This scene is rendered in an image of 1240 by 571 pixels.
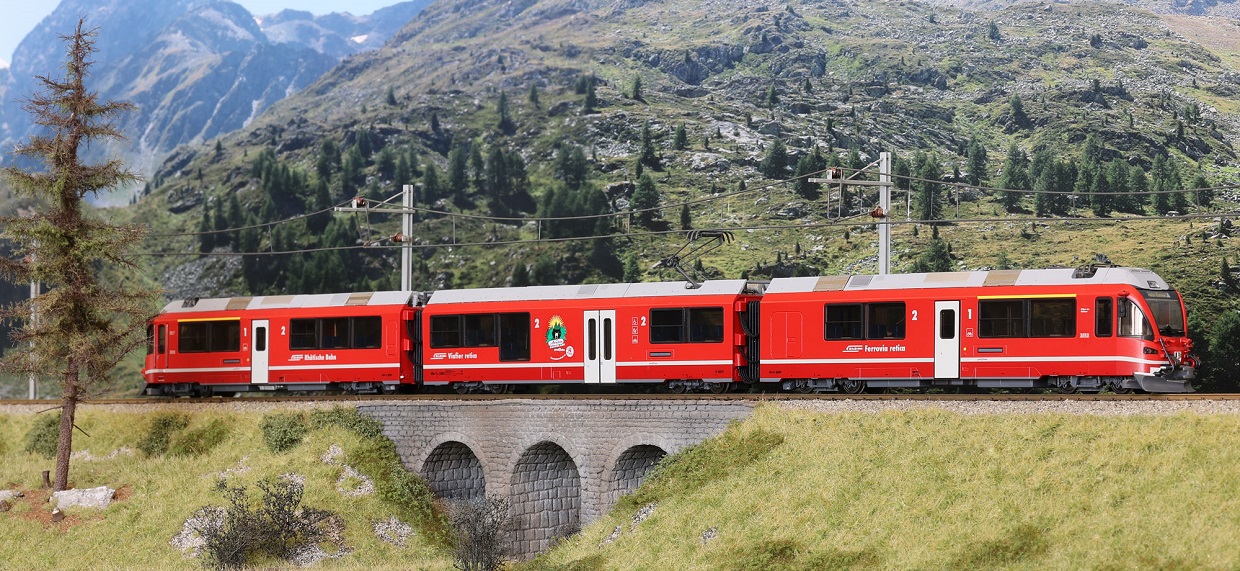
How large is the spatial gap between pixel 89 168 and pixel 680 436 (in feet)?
63.9

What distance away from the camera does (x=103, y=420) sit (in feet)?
135

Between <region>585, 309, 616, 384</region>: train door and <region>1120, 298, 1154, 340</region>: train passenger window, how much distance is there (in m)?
13.4

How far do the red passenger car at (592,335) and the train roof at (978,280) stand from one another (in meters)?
1.80

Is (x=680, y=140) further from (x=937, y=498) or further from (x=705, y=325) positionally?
(x=937, y=498)

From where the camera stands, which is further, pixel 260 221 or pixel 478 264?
pixel 260 221

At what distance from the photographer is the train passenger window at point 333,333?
38.2m

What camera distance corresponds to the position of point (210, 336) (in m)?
40.6

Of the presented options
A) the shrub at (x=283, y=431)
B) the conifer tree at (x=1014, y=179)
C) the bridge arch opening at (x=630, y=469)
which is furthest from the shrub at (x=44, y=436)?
the conifer tree at (x=1014, y=179)

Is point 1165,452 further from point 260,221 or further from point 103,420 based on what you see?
point 260,221

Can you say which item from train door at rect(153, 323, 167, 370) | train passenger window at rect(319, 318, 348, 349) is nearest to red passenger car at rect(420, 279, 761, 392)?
train passenger window at rect(319, 318, 348, 349)

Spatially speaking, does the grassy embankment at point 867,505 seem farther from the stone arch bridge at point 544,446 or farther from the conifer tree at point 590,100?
the conifer tree at point 590,100

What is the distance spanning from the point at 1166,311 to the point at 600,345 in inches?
584

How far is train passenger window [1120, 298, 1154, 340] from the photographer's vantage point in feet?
91.1

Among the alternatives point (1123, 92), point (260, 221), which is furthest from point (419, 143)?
point (1123, 92)
